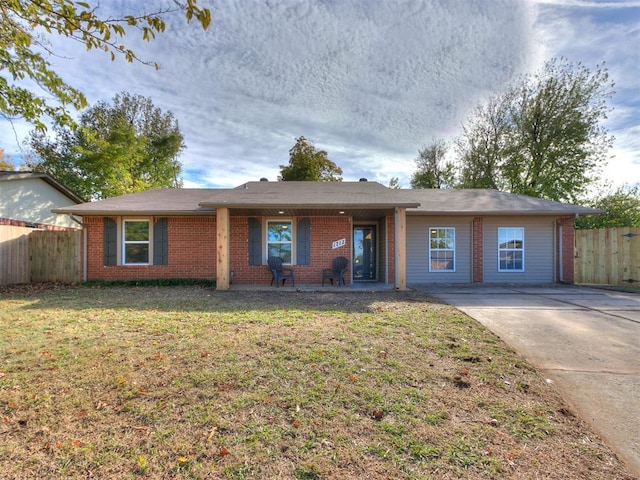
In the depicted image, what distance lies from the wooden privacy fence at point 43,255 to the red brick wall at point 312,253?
523 cm

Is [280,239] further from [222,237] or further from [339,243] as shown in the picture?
[222,237]

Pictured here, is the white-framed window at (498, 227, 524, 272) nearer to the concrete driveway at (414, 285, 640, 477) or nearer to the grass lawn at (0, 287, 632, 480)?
the concrete driveway at (414, 285, 640, 477)

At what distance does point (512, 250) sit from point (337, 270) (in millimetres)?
6466

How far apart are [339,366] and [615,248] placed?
12393mm

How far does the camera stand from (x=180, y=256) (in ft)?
35.5

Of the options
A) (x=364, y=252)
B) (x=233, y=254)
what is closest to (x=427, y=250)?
(x=364, y=252)

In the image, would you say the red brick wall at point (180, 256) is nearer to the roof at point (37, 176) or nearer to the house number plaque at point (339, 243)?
the house number plaque at point (339, 243)

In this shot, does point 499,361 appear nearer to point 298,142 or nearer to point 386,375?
point 386,375

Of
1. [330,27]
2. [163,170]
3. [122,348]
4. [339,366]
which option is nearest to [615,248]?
[330,27]

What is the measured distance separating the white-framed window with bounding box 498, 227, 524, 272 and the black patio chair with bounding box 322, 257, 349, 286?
18.7ft

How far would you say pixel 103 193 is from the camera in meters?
18.5

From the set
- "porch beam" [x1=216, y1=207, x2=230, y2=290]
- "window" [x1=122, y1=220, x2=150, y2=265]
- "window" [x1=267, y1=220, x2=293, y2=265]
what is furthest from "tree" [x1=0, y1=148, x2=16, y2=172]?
"window" [x1=267, y1=220, x2=293, y2=265]

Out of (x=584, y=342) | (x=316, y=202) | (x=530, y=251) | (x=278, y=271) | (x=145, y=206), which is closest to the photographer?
(x=584, y=342)

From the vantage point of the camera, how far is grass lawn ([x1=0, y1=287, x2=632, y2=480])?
2029mm
